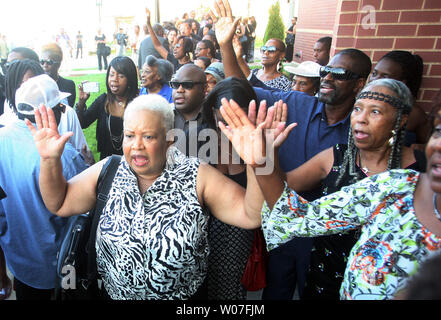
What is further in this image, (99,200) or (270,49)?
(270,49)

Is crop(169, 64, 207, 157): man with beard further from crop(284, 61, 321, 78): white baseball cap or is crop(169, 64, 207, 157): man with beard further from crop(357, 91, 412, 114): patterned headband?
crop(357, 91, 412, 114): patterned headband

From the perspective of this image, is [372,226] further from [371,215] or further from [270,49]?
[270,49]

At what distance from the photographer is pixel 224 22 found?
8.87ft

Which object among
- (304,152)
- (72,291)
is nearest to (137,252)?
(72,291)

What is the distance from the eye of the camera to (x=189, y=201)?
167 cm

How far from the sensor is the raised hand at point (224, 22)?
2.66 metres

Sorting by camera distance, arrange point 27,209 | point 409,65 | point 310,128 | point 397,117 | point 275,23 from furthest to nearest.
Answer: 1. point 275,23
2. point 409,65
3. point 310,128
4. point 27,209
5. point 397,117

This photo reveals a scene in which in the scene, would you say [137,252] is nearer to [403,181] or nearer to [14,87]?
[403,181]

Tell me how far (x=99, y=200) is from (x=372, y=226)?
4.56ft

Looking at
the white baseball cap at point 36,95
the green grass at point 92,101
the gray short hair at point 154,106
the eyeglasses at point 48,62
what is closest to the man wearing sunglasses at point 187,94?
the white baseball cap at point 36,95

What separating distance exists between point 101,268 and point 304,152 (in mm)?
1582

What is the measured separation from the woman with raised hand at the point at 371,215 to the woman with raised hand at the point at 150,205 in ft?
0.54

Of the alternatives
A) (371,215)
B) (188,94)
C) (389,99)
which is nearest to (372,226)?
(371,215)

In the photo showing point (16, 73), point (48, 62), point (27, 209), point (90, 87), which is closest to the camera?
point (27, 209)
